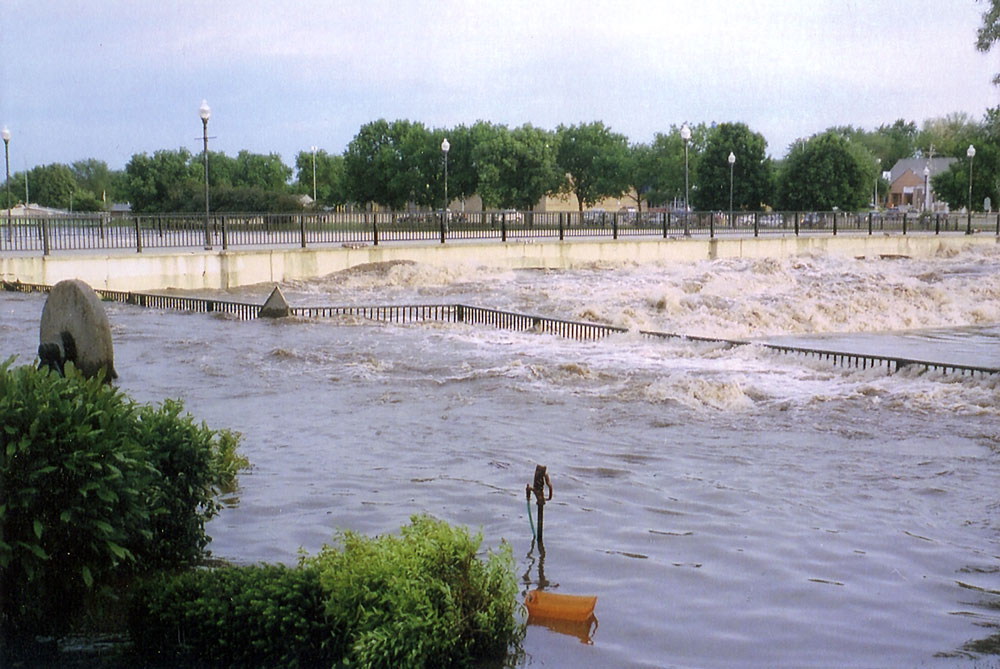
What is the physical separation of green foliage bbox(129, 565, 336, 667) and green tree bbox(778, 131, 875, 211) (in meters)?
66.3

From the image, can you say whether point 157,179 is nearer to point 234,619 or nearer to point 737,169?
point 737,169

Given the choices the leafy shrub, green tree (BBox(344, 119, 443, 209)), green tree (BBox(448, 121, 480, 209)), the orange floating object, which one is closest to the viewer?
the orange floating object

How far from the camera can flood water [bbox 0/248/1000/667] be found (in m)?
5.66

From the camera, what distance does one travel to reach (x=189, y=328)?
59.3 feet

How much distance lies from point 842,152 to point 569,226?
33.8 m

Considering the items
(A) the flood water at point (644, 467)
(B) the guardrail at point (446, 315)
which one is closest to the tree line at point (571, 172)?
(B) the guardrail at point (446, 315)

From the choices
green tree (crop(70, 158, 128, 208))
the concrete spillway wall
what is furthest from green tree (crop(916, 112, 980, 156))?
green tree (crop(70, 158, 128, 208))

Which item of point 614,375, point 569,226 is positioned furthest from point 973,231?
point 614,375

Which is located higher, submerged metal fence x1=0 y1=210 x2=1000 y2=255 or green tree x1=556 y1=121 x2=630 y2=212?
green tree x1=556 y1=121 x2=630 y2=212

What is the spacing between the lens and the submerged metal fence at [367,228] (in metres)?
29.5

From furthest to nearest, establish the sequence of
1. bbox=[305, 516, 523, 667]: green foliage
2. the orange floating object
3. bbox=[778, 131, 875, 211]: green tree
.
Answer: bbox=[778, 131, 875, 211]: green tree < the orange floating object < bbox=[305, 516, 523, 667]: green foliage

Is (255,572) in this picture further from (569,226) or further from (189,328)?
(569,226)

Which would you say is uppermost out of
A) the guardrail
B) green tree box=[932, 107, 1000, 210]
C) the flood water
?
green tree box=[932, 107, 1000, 210]

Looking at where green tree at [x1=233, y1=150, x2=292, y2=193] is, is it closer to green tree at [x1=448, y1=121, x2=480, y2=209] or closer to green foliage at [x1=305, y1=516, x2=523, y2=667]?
green tree at [x1=448, y1=121, x2=480, y2=209]
